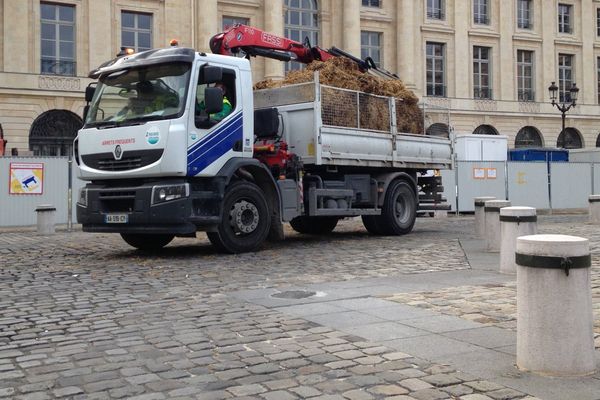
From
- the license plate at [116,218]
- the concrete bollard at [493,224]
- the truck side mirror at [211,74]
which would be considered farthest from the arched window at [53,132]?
the concrete bollard at [493,224]

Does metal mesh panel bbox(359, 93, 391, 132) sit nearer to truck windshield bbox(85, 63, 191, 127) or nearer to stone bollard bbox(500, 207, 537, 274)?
truck windshield bbox(85, 63, 191, 127)

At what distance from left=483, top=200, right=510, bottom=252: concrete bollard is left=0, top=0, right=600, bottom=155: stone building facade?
1019 inches

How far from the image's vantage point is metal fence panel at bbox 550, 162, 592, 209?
28.9 metres

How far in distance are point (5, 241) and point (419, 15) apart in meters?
36.9

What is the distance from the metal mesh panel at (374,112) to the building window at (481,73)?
34923 mm

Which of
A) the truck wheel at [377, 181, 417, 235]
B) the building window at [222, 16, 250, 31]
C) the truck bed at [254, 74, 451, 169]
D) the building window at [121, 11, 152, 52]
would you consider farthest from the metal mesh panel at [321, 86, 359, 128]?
the building window at [222, 16, 250, 31]

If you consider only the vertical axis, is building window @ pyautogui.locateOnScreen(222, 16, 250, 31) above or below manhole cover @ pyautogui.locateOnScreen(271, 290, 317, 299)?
above

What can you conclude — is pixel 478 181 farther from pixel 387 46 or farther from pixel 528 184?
pixel 387 46

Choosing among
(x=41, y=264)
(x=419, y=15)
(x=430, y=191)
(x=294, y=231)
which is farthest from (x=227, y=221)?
(x=419, y=15)

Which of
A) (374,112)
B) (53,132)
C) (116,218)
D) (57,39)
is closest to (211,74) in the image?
(116,218)

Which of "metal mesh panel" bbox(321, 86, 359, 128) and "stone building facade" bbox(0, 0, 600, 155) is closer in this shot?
"metal mesh panel" bbox(321, 86, 359, 128)

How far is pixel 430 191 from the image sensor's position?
16.8 m

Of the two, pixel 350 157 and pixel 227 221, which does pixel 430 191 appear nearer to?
pixel 350 157

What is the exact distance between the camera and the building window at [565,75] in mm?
50209
